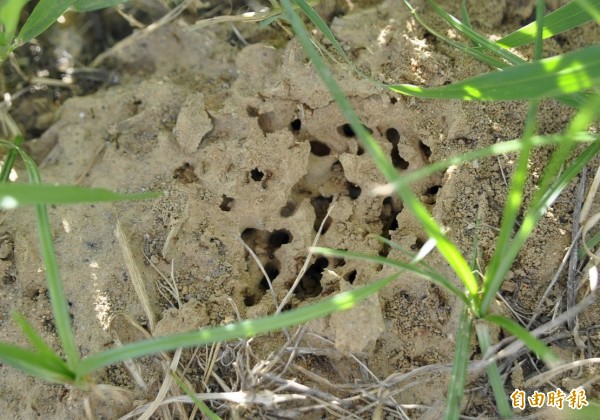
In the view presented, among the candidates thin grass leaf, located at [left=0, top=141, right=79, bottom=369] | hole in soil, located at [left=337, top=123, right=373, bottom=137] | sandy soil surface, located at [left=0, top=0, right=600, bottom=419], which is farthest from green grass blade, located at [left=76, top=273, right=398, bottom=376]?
hole in soil, located at [left=337, top=123, right=373, bottom=137]

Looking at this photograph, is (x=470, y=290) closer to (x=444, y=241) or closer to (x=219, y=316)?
(x=444, y=241)

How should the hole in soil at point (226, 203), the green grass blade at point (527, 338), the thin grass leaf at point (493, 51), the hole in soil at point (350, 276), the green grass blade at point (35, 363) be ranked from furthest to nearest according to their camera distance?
the hole in soil at point (226, 203) → the hole in soil at point (350, 276) → the thin grass leaf at point (493, 51) → the green grass blade at point (35, 363) → the green grass blade at point (527, 338)

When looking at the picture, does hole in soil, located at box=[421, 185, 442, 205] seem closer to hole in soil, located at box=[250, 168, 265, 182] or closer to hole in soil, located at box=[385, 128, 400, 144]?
hole in soil, located at box=[385, 128, 400, 144]

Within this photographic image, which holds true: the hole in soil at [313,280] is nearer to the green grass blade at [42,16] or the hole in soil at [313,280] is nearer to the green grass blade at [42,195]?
the green grass blade at [42,195]

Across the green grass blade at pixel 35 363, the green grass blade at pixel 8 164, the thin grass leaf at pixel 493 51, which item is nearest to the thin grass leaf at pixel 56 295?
the green grass blade at pixel 35 363

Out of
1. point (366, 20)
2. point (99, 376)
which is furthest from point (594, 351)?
point (99, 376)

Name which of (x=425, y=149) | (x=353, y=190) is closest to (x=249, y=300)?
(x=353, y=190)

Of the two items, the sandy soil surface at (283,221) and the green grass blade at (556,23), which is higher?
the green grass blade at (556,23)
